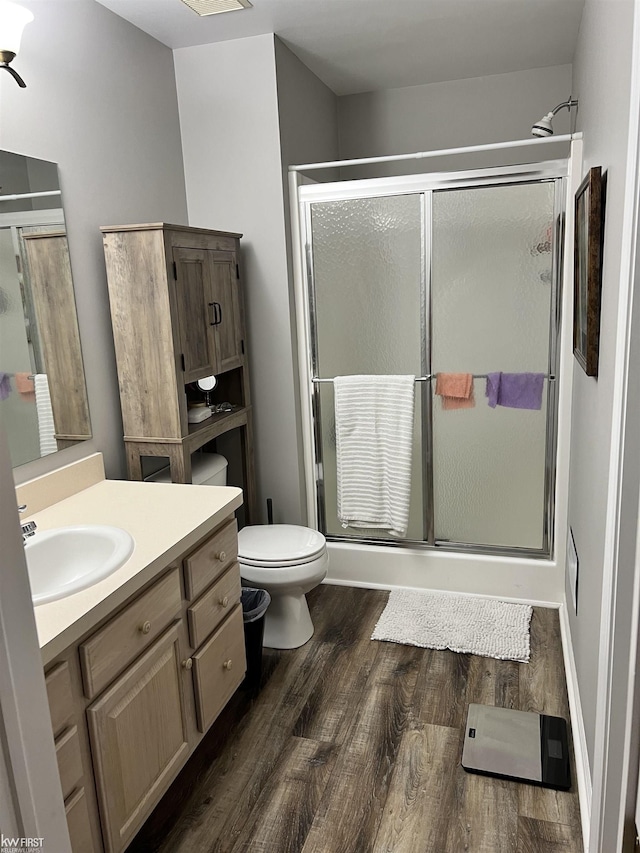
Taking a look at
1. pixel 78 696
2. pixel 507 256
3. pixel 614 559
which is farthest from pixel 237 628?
pixel 507 256

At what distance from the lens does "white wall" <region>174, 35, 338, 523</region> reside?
2900 millimetres

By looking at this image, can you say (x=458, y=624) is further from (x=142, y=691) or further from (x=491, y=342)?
(x=142, y=691)

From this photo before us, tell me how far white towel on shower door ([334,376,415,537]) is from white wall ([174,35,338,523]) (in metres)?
0.23

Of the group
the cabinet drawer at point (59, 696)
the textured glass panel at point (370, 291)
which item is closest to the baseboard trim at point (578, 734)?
the textured glass panel at point (370, 291)

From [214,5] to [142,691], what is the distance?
2.33 m

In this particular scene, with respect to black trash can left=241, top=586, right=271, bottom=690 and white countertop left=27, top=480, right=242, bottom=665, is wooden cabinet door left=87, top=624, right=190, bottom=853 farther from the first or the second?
black trash can left=241, top=586, right=271, bottom=690

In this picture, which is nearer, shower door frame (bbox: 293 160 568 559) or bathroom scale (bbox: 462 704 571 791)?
bathroom scale (bbox: 462 704 571 791)

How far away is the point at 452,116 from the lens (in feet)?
11.8

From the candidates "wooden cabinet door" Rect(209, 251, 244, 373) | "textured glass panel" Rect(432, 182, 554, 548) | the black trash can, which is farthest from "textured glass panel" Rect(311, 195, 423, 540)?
the black trash can

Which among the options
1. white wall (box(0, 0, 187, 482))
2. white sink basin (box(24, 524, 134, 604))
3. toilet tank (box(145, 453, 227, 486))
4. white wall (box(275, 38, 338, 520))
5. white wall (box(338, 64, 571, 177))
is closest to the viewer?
white sink basin (box(24, 524, 134, 604))

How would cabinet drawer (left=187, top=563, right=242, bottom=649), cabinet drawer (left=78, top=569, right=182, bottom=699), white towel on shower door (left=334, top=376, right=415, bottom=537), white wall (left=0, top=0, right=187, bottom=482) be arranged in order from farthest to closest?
white towel on shower door (left=334, top=376, right=415, bottom=537) < white wall (left=0, top=0, right=187, bottom=482) < cabinet drawer (left=187, top=563, right=242, bottom=649) < cabinet drawer (left=78, top=569, right=182, bottom=699)

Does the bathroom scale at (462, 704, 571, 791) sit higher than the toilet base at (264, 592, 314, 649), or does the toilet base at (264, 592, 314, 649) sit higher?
the toilet base at (264, 592, 314, 649)

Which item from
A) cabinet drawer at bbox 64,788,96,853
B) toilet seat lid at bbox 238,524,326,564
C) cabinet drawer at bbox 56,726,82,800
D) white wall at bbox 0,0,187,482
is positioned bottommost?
cabinet drawer at bbox 64,788,96,853

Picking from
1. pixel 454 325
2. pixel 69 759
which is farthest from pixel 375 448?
pixel 69 759
